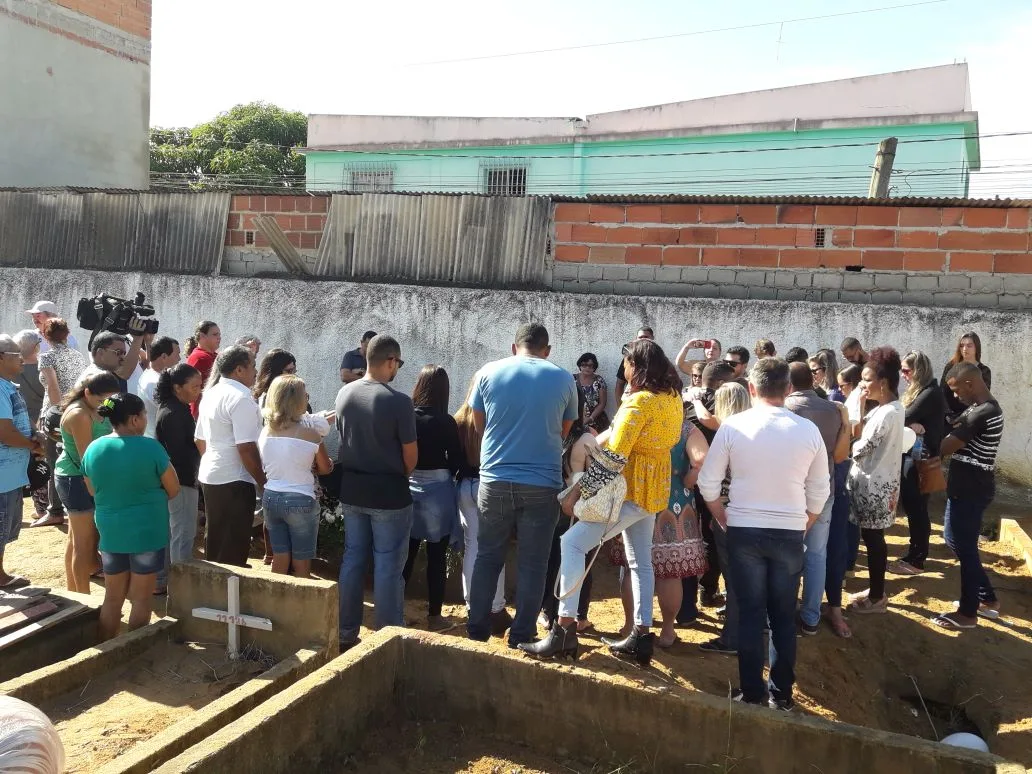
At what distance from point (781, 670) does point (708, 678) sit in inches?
19.1

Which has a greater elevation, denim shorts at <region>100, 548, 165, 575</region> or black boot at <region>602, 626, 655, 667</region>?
denim shorts at <region>100, 548, 165, 575</region>

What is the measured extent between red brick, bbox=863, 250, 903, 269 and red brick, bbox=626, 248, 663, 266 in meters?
1.81

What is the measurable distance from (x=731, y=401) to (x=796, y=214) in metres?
3.73

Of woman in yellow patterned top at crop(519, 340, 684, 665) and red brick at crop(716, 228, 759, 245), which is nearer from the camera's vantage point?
woman in yellow patterned top at crop(519, 340, 684, 665)

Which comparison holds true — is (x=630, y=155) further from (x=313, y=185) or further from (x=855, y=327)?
(x=855, y=327)

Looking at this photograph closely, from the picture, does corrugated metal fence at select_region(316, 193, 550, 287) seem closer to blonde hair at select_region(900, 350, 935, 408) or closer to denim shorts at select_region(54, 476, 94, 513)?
blonde hair at select_region(900, 350, 935, 408)

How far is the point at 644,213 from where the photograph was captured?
7766 mm

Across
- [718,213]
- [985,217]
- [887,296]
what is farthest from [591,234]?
[985,217]

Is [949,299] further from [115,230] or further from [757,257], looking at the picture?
[115,230]

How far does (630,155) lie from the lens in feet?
58.4

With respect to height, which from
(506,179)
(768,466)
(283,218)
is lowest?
(768,466)

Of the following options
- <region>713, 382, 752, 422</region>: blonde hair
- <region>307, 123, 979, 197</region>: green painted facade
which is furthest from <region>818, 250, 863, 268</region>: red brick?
<region>307, 123, 979, 197</region>: green painted facade

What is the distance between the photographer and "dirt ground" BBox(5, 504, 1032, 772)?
4.33 metres

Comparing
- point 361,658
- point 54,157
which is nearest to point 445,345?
point 361,658
